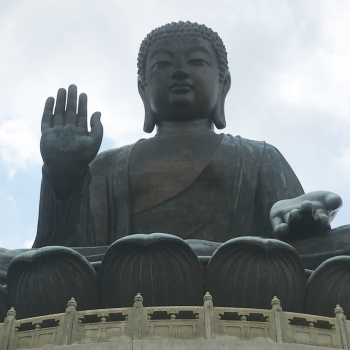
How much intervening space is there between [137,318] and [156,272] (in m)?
0.93

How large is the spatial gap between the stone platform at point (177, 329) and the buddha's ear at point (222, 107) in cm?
454

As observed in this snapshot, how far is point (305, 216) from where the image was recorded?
922 cm

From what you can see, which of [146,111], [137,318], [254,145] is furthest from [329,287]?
[146,111]

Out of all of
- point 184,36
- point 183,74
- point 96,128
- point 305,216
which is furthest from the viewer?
point 184,36

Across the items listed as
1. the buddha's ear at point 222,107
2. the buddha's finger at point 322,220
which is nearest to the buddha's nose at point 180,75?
the buddha's ear at point 222,107

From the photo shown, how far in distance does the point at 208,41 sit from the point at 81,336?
5.41 meters

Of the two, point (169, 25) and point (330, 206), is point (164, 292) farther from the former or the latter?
point (169, 25)

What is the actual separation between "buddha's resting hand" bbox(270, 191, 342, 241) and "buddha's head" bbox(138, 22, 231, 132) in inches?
92.9

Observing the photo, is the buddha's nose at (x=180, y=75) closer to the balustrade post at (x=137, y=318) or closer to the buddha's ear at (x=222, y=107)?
the buddha's ear at (x=222, y=107)

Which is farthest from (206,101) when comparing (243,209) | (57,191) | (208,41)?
(57,191)

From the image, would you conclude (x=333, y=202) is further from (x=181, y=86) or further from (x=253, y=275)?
(x=181, y=86)

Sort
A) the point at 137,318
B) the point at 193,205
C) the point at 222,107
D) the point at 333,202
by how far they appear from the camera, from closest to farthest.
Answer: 1. the point at 137,318
2. the point at 333,202
3. the point at 193,205
4. the point at 222,107

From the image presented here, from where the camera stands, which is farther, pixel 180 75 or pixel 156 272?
pixel 180 75

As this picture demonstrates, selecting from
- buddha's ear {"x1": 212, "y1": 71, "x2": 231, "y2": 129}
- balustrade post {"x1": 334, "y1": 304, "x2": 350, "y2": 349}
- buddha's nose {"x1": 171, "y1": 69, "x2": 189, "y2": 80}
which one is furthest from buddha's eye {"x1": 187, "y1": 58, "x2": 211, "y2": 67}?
balustrade post {"x1": 334, "y1": 304, "x2": 350, "y2": 349}
